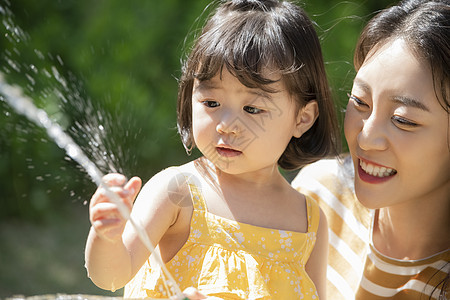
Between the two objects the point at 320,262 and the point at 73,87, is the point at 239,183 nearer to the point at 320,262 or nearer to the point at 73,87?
the point at 320,262

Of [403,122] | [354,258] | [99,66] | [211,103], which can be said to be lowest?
[354,258]

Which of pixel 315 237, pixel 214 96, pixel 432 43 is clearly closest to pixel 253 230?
pixel 315 237

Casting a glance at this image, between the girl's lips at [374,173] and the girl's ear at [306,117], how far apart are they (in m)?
0.16

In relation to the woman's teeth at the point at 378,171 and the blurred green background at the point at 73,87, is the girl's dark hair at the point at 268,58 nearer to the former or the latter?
the woman's teeth at the point at 378,171

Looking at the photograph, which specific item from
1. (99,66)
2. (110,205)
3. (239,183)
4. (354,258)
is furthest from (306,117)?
(99,66)

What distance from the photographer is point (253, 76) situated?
134 cm

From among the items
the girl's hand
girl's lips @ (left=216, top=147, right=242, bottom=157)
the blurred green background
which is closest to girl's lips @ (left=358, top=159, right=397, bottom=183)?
girl's lips @ (left=216, top=147, right=242, bottom=157)

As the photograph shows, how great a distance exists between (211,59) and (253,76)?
0.11 metres

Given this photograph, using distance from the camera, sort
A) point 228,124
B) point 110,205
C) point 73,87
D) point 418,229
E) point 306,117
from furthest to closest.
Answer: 1. point 73,87
2. point 418,229
3. point 306,117
4. point 228,124
5. point 110,205

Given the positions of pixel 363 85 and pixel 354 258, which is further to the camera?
pixel 354 258

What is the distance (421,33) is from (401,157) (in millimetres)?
291

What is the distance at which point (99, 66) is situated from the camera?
10.4 feet

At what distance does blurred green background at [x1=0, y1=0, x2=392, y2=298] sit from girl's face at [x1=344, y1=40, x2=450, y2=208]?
1426mm

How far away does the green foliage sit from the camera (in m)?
3.05
